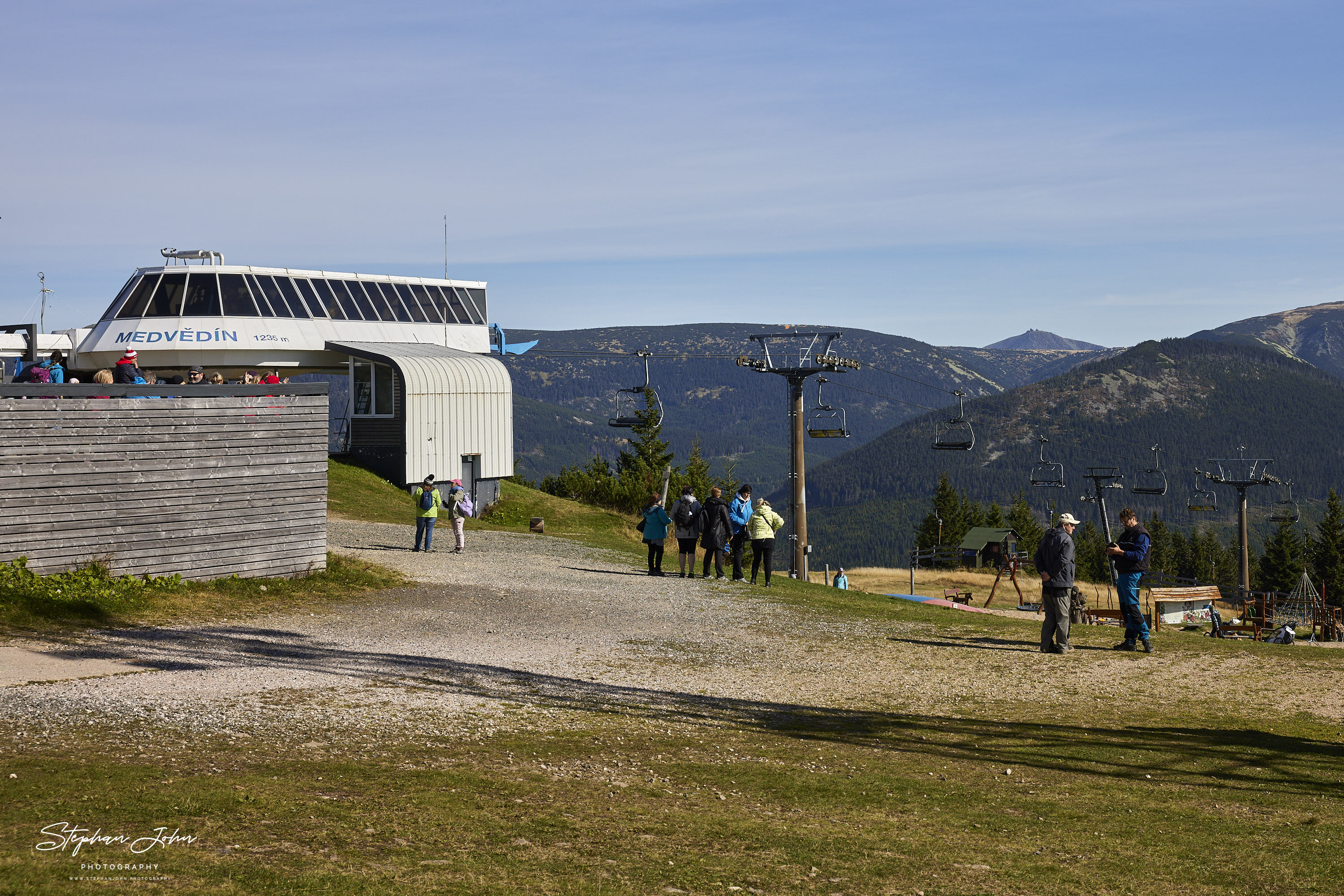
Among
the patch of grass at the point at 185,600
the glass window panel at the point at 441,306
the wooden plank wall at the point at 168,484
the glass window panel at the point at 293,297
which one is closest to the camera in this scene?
the patch of grass at the point at 185,600

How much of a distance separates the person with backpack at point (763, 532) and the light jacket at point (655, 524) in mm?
1597

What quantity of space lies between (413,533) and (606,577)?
6790 millimetres

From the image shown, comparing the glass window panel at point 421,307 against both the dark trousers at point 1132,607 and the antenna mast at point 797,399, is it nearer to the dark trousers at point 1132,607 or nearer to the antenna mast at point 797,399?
the antenna mast at point 797,399

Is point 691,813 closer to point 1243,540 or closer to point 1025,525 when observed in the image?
point 1243,540

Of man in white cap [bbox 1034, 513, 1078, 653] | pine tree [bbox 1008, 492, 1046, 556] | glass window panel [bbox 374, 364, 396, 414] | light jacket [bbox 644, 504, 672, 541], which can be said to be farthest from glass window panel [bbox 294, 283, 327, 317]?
pine tree [bbox 1008, 492, 1046, 556]

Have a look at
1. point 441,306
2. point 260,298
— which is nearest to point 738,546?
point 260,298

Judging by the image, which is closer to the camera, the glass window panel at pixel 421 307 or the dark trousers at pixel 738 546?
the dark trousers at pixel 738 546

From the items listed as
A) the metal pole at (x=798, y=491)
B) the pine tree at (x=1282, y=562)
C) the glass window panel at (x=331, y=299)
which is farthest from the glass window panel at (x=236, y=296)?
the pine tree at (x=1282, y=562)

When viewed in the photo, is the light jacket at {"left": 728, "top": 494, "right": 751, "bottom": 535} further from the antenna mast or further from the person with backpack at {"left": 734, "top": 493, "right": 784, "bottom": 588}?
the antenna mast

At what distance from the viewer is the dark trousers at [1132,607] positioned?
15.1 m

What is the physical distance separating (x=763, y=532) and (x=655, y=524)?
7.47 feet

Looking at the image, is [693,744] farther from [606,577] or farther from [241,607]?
[606,577]

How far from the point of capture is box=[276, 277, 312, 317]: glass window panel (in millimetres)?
39250

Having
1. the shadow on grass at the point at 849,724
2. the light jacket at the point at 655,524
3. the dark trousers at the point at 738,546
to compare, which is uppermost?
the light jacket at the point at 655,524
